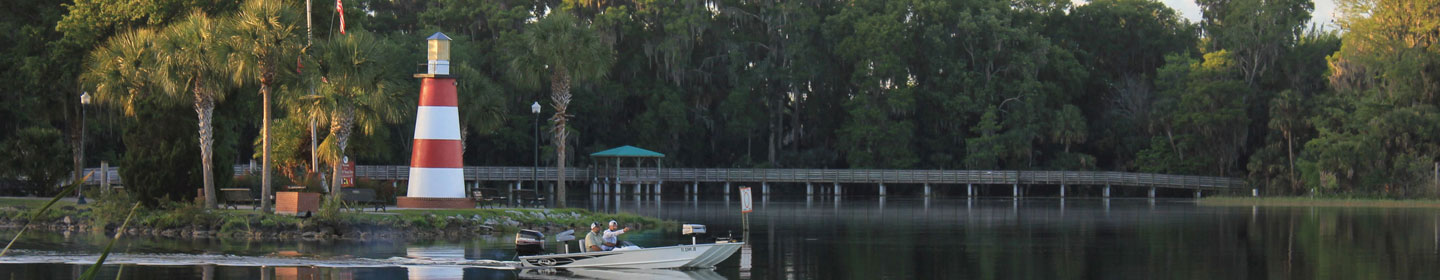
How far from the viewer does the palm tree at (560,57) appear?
40.7 meters

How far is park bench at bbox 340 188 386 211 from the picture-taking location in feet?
101

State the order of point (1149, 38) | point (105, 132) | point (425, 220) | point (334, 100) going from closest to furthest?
point (425, 220)
point (334, 100)
point (105, 132)
point (1149, 38)

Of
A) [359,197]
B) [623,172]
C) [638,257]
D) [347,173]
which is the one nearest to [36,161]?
[347,173]

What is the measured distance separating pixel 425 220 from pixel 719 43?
4618cm

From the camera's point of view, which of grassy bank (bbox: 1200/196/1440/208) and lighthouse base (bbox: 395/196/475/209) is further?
grassy bank (bbox: 1200/196/1440/208)

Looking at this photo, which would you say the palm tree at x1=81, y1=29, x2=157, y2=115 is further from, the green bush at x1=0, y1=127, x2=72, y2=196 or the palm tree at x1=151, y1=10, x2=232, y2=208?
the green bush at x1=0, y1=127, x2=72, y2=196

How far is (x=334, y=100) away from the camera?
32.2 metres

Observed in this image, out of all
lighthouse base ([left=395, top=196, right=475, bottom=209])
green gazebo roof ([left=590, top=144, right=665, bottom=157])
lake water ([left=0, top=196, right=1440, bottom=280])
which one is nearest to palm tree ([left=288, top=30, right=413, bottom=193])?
lighthouse base ([left=395, top=196, right=475, bottom=209])

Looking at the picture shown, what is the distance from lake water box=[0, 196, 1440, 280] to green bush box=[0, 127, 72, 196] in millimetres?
11779

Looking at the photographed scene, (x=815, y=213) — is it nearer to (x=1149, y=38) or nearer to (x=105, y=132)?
(x=105, y=132)

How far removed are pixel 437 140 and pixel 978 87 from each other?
4757 centimetres

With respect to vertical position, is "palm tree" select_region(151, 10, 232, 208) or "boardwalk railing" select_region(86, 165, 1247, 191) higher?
"palm tree" select_region(151, 10, 232, 208)

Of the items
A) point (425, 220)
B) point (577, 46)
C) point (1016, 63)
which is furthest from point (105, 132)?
point (1016, 63)

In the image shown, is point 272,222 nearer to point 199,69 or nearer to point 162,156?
point 199,69
